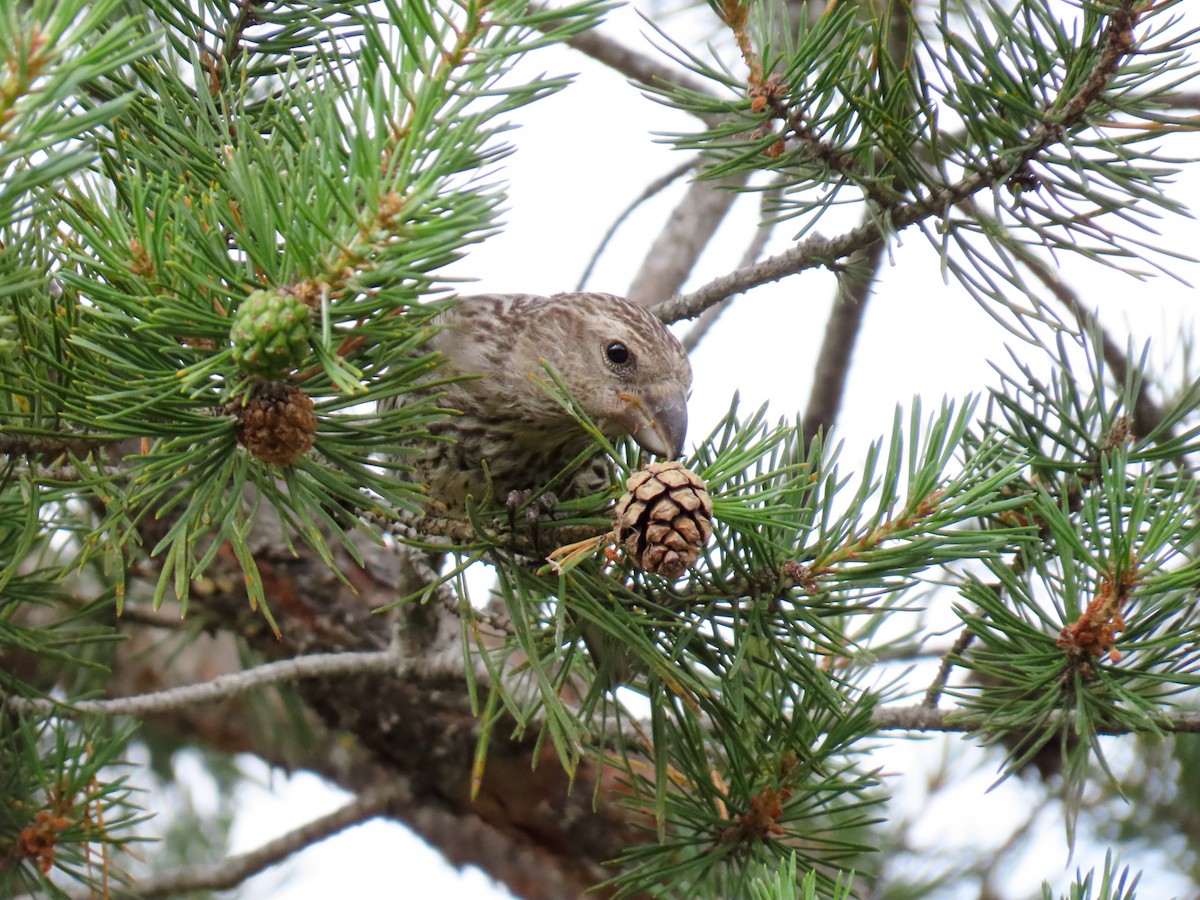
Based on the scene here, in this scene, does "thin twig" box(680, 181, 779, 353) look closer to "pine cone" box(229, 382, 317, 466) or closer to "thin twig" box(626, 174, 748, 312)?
"thin twig" box(626, 174, 748, 312)

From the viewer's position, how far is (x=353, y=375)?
4.88 ft

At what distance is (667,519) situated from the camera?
5.41ft

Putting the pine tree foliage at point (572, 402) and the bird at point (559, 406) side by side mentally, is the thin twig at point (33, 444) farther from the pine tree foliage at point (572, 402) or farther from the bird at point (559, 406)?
the bird at point (559, 406)

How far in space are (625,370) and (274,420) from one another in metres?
1.19

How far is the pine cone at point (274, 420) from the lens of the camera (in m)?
1.55

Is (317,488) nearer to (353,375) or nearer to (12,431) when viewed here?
(353,375)

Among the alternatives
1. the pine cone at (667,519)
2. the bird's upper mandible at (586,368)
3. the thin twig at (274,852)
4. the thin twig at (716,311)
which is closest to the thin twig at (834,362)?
the thin twig at (716,311)

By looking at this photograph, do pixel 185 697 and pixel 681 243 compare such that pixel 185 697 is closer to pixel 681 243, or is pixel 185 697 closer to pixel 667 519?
pixel 667 519

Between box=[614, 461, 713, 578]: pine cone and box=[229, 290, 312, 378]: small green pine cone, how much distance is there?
49cm

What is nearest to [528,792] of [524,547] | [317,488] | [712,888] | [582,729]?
[712,888]

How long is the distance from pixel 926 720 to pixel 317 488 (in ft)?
4.23

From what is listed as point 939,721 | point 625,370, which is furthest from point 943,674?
point 625,370

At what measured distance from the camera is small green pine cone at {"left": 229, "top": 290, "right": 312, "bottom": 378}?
4.58ft

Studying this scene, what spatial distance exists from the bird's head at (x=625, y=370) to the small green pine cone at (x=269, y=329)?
44.9 inches
